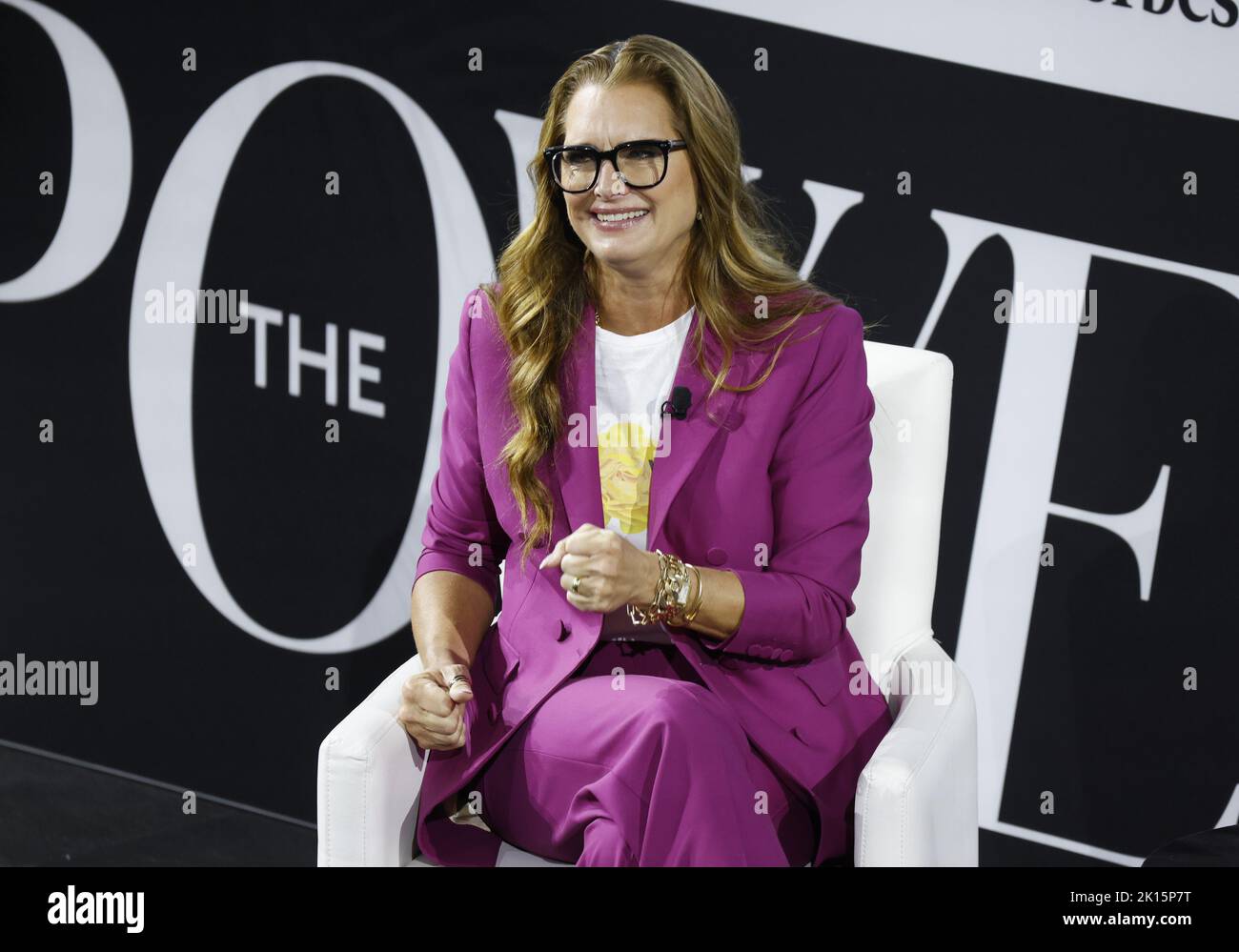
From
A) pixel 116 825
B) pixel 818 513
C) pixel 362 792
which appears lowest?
pixel 116 825

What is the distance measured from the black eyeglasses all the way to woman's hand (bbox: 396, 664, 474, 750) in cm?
77

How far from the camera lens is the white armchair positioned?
1.92 m

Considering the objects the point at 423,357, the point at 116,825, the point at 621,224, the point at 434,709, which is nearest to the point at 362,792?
the point at 434,709

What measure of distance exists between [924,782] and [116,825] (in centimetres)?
234

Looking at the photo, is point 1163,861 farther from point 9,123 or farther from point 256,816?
point 9,123

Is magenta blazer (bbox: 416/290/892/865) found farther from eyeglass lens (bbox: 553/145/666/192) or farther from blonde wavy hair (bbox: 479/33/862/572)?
eyeglass lens (bbox: 553/145/666/192)

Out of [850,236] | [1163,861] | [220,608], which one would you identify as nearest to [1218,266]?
[850,236]

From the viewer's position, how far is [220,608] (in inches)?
141

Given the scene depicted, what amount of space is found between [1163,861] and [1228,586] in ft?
3.13

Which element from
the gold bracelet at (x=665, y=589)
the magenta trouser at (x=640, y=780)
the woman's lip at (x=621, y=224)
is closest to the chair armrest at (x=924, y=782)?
the magenta trouser at (x=640, y=780)

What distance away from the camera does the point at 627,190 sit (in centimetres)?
213

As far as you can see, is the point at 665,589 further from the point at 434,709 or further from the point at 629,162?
the point at 629,162

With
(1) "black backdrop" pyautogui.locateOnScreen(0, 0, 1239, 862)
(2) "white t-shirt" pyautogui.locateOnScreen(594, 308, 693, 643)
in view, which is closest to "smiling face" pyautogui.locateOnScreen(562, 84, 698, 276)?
(2) "white t-shirt" pyautogui.locateOnScreen(594, 308, 693, 643)

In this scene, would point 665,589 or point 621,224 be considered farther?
point 621,224
